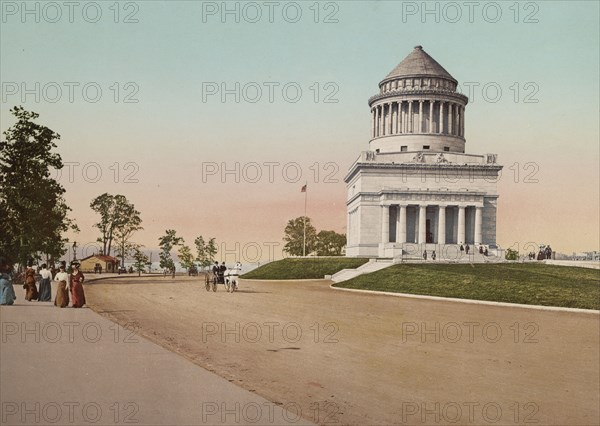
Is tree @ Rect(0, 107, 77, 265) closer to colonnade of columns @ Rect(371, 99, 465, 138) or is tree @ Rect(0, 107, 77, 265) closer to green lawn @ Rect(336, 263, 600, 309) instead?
green lawn @ Rect(336, 263, 600, 309)

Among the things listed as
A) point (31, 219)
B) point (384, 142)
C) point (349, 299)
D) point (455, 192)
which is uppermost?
point (384, 142)

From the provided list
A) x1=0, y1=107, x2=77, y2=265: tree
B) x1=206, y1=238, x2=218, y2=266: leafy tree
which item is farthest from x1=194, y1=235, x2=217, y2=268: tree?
x1=0, y1=107, x2=77, y2=265: tree

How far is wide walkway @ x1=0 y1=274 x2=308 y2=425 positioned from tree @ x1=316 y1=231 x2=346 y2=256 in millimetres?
97950

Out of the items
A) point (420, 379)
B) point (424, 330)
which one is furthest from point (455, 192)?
point (420, 379)

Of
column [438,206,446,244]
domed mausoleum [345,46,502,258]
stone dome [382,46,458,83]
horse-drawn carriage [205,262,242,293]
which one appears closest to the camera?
horse-drawn carriage [205,262,242,293]

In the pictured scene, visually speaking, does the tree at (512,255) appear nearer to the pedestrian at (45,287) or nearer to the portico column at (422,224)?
the portico column at (422,224)

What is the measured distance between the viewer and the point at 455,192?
7919 cm

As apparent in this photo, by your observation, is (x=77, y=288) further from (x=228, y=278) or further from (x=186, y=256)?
(x=186, y=256)

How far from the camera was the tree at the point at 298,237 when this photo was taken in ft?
357

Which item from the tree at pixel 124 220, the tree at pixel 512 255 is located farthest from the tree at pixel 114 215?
the tree at pixel 512 255

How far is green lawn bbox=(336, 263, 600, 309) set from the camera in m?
32.1

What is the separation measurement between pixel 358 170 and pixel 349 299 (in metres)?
50.3

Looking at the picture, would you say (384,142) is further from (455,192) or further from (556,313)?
(556,313)

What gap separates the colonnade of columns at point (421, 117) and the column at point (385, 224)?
17.3 m
